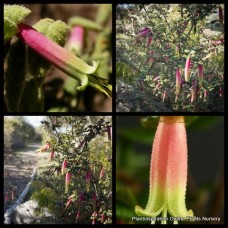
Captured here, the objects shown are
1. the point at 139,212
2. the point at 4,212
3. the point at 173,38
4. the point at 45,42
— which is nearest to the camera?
the point at 45,42

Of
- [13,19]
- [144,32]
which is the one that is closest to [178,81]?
[144,32]

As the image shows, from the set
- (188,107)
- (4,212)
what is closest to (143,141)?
(188,107)

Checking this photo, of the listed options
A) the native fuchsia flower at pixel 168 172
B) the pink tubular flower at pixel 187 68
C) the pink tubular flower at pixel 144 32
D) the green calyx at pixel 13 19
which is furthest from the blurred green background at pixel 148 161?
the green calyx at pixel 13 19

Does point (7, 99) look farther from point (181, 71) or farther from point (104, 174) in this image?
point (181, 71)

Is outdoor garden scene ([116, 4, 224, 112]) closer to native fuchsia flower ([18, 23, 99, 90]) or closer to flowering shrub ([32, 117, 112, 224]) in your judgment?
flowering shrub ([32, 117, 112, 224])

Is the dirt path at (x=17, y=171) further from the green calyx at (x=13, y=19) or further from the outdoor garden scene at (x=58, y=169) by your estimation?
the green calyx at (x=13, y=19)
